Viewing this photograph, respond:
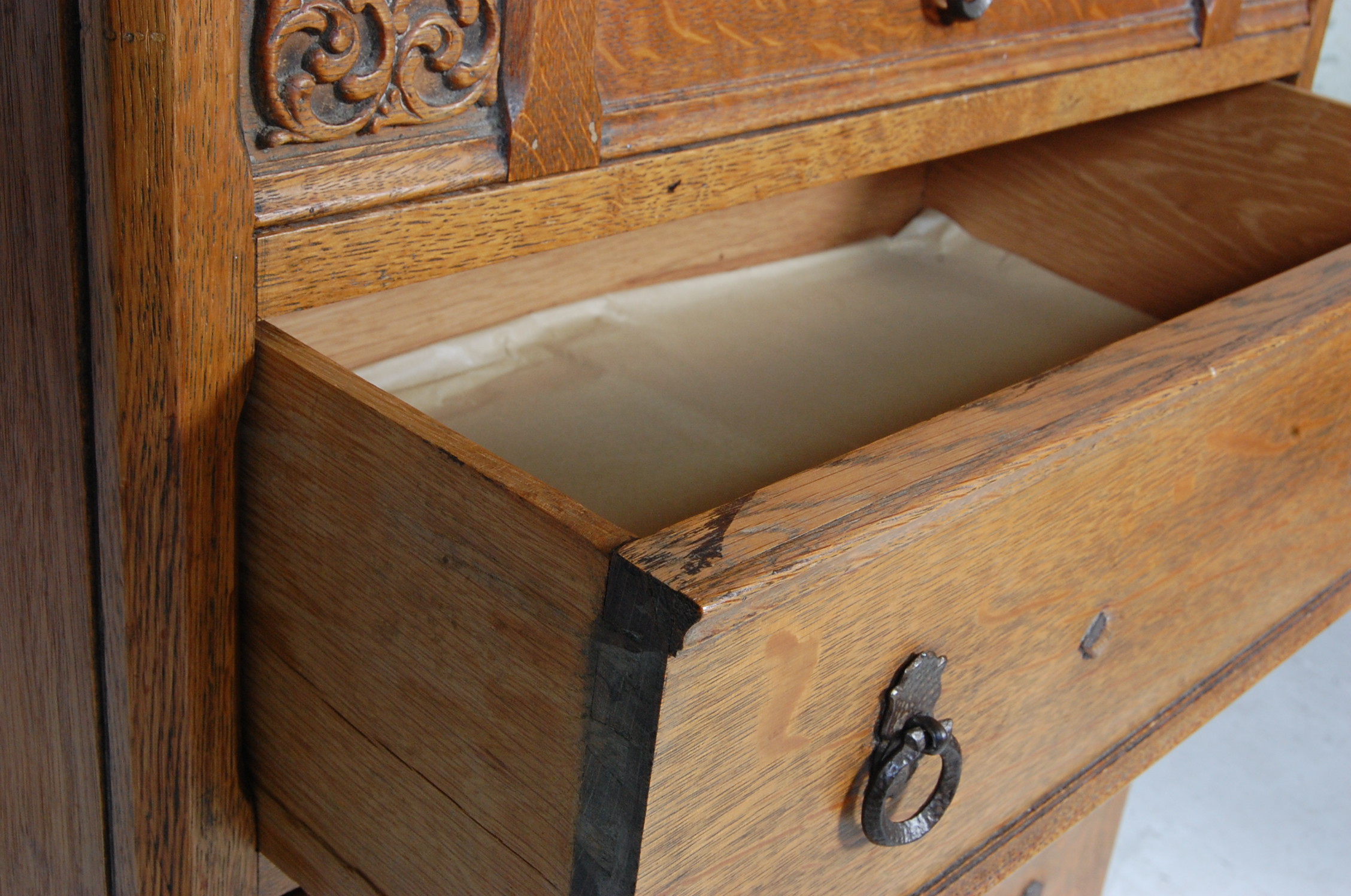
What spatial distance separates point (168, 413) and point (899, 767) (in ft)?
0.96

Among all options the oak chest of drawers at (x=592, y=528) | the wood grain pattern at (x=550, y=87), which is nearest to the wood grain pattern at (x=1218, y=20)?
the oak chest of drawers at (x=592, y=528)

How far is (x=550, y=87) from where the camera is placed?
0.49m

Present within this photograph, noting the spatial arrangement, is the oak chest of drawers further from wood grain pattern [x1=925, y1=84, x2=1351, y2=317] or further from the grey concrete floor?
the grey concrete floor

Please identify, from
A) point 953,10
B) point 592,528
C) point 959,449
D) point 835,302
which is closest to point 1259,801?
point 835,302

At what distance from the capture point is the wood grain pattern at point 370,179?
17.0 inches

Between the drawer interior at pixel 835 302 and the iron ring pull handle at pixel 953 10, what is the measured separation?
0.72ft

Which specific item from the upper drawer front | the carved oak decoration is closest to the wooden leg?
the upper drawer front

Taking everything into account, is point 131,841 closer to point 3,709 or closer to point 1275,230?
point 3,709

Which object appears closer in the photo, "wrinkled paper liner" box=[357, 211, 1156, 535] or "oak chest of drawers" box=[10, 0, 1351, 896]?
"oak chest of drawers" box=[10, 0, 1351, 896]

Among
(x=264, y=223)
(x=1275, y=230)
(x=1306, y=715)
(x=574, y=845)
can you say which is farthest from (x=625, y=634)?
(x=1306, y=715)

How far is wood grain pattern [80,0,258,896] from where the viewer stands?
39 centimetres

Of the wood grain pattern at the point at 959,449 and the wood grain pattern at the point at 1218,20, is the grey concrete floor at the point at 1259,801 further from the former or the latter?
the wood grain pattern at the point at 959,449

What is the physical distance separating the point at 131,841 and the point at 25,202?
268 millimetres

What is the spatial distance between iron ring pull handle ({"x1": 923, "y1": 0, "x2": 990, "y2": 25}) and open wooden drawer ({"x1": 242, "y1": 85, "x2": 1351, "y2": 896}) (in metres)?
0.22
